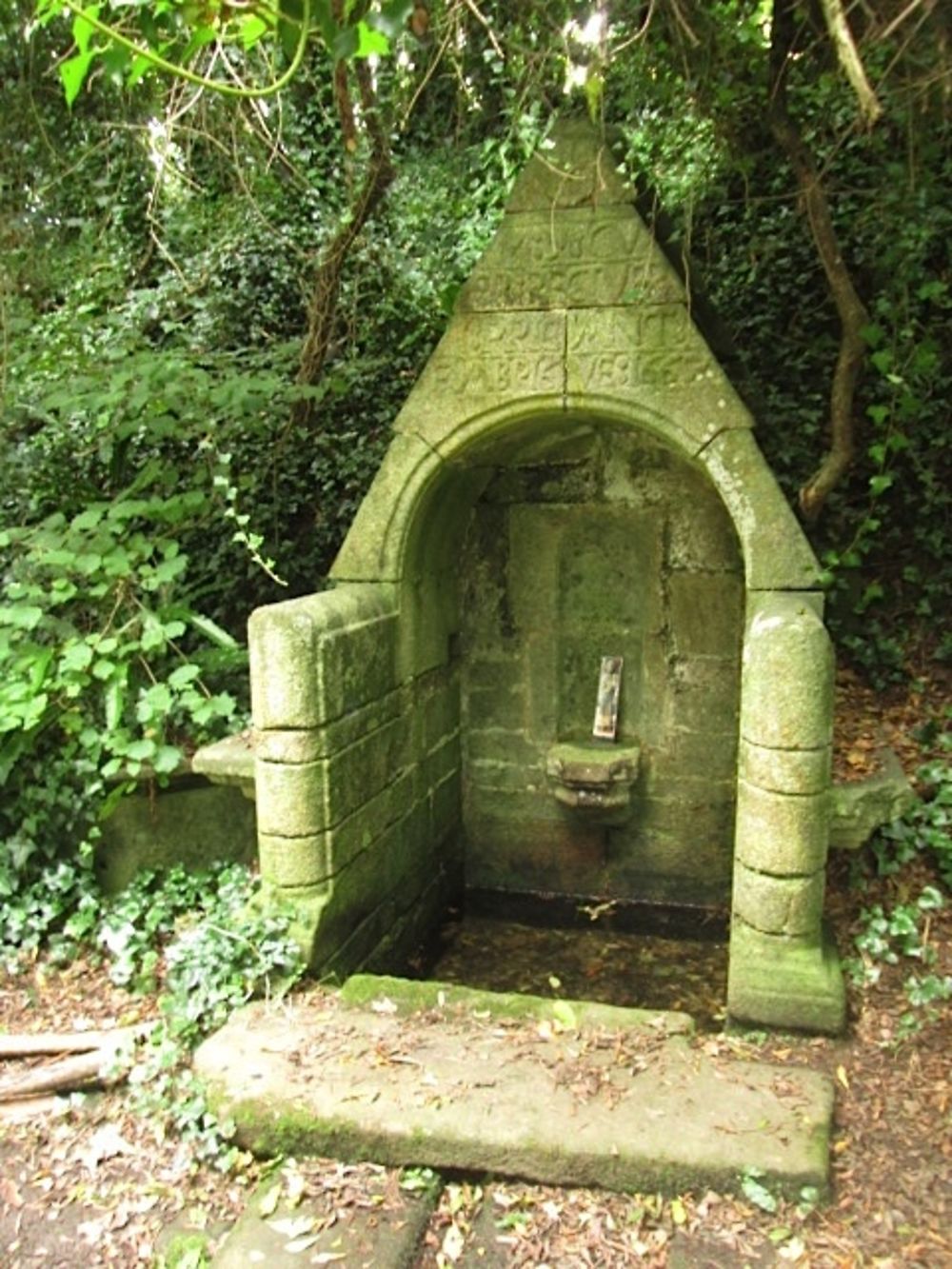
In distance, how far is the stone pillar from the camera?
9.37 ft

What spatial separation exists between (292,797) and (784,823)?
1.62 m

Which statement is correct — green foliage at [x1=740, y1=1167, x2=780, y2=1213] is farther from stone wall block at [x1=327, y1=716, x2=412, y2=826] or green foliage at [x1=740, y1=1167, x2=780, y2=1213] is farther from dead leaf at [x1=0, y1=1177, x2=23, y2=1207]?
dead leaf at [x1=0, y1=1177, x2=23, y2=1207]

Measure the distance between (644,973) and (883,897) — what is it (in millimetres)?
1141

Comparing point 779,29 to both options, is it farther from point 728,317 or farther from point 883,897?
point 883,897

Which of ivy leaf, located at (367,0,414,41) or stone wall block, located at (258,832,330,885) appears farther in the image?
stone wall block, located at (258,832,330,885)

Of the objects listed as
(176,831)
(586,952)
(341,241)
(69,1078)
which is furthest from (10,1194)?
(341,241)

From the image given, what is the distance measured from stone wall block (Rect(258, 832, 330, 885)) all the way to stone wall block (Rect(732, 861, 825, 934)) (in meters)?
1.44

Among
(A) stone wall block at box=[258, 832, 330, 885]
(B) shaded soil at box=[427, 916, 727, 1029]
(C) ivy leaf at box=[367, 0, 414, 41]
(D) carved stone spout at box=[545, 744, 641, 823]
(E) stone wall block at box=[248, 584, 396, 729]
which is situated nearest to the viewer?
(C) ivy leaf at box=[367, 0, 414, 41]

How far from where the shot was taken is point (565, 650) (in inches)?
182

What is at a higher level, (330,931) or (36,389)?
(36,389)

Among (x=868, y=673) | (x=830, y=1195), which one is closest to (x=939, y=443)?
(x=868, y=673)

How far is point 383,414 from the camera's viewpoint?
5.50 m

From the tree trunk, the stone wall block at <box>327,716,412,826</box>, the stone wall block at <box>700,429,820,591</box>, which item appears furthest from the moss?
the tree trunk

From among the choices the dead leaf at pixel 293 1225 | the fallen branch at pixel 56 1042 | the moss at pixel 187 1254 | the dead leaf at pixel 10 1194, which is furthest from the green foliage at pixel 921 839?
the dead leaf at pixel 10 1194
